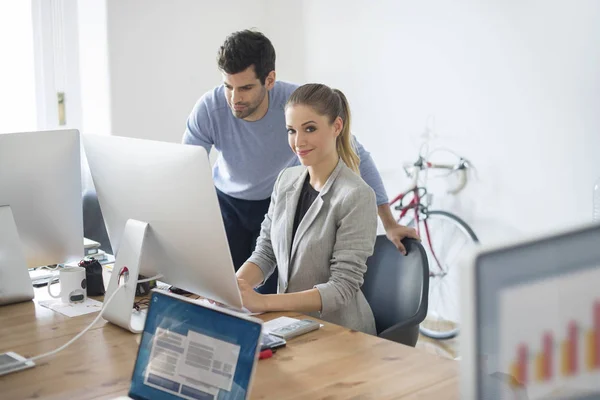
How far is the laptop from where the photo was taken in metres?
1.29

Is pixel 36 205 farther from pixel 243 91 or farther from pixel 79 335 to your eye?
pixel 243 91

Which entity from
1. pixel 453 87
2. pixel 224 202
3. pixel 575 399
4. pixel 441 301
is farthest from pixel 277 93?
pixel 575 399

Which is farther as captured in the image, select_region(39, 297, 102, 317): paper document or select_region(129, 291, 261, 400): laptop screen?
select_region(39, 297, 102, 317): paper document

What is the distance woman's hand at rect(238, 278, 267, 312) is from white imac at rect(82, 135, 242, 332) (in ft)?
0.35

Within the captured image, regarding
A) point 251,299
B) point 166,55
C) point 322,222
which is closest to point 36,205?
point 251,299

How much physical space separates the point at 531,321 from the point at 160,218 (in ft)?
3.92

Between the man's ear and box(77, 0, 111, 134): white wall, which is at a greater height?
box(77, 0, 111, 134): white wall

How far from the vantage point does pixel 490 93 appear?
140 inches

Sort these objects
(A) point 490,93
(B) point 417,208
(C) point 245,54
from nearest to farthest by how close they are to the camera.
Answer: (C) point 245,54
(A) point 490,93
(B) point 417,208

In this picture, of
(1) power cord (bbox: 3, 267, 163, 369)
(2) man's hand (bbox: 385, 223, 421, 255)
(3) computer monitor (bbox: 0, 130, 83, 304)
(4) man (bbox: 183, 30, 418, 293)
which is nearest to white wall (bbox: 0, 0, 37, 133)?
(4) man (bbox: 183, 30, 418, 293)

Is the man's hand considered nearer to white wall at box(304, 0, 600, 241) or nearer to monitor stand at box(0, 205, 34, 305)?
monitor stand at box(0, 205, 34, 305)

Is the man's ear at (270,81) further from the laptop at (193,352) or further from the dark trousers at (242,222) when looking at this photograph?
the laptop at (193,352)

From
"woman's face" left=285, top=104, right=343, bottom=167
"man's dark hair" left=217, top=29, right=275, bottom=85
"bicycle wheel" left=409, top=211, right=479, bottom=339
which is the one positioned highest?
"man's dark hair" left=217, top=29, right=275, bottom=85

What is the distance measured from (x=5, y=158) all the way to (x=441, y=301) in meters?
2.55
